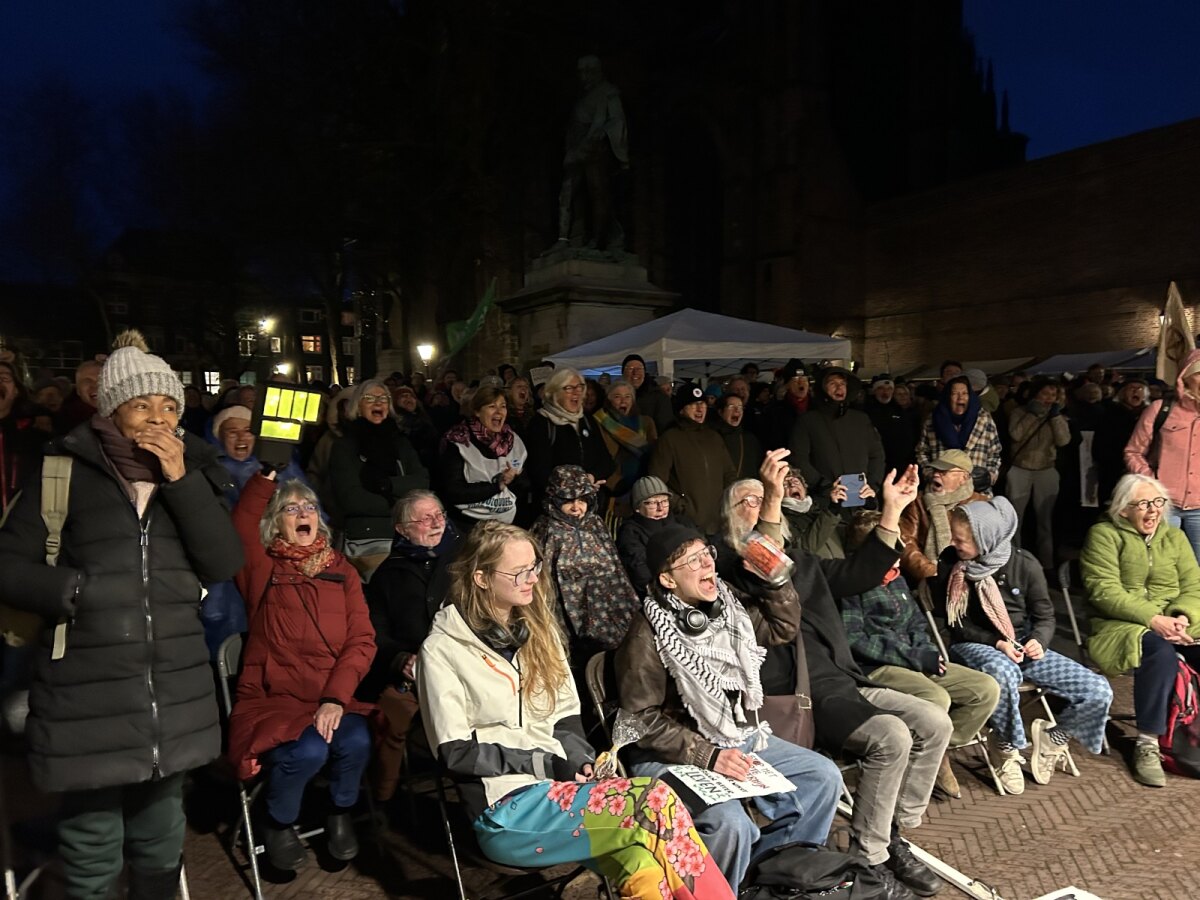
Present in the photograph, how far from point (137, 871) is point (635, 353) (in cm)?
730

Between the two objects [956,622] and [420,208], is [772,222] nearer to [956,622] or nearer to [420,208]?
[420,208]

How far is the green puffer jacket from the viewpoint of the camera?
4949 mm

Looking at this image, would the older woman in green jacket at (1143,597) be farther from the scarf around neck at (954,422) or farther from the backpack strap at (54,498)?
the backpack strap at (54,498)

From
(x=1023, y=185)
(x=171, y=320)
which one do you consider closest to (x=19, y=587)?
(x=1023, y=185)

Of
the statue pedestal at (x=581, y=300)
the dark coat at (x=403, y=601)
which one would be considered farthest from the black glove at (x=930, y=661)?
the statue pedestal at (x=581, y=300)

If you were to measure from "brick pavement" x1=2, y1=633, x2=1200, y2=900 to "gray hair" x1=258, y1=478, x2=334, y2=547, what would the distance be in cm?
139

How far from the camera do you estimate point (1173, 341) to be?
7.35 m

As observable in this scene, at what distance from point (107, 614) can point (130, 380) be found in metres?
0.70

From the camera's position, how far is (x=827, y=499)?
22.1 feet

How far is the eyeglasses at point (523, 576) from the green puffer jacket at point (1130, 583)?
134 inches

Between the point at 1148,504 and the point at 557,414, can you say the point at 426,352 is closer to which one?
the point at 557,414

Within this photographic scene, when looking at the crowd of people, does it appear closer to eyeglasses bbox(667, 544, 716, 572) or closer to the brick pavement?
eyeglasses bbox(667, 544, 716, 572)

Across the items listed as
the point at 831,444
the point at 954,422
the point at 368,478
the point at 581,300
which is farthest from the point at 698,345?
the point at 368,478

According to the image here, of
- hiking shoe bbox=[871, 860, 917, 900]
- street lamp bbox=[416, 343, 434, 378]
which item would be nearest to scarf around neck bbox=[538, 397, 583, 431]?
hiking shoe bbox=[871, 860, 917, 900]
